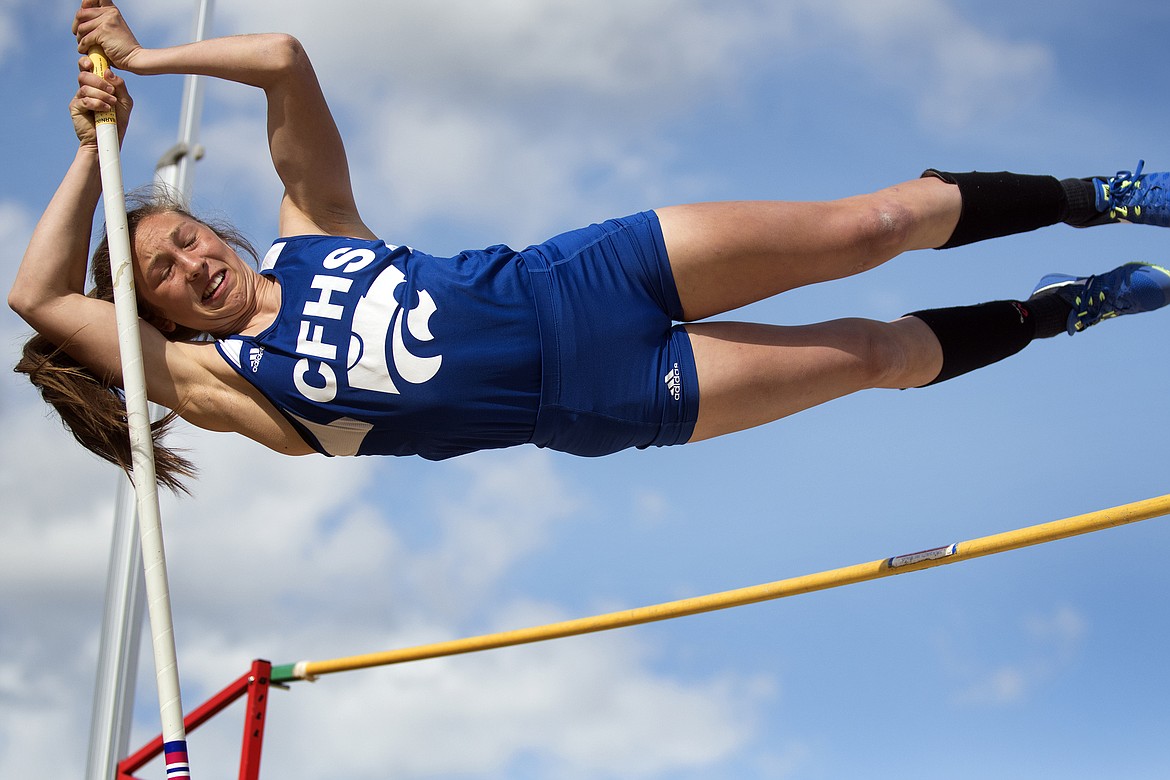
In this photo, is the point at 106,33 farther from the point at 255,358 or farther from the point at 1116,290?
the point at 1116,290

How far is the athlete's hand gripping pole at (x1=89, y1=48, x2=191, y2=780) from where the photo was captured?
1.91m

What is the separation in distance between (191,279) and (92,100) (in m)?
0.42

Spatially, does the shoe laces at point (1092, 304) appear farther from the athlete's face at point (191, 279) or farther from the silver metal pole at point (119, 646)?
the silver metal pole at point (119, 646)

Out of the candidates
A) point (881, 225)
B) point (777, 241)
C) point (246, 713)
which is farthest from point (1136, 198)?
point (246, 713)

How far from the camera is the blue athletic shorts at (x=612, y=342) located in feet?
6.34

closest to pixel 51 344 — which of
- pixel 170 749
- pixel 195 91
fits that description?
pixel 170 749

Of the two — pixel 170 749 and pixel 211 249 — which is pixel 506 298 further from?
pixel 170 749

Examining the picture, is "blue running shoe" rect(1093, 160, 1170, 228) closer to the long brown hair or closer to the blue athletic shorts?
the blue athletic shorts

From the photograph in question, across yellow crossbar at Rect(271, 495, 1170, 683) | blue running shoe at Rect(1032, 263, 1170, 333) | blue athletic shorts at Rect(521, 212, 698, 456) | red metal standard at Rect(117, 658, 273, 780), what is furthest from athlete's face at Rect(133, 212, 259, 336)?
blue running shoe at Rect(1032, 263, 1170, 333)

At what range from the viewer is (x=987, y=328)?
7.80ft

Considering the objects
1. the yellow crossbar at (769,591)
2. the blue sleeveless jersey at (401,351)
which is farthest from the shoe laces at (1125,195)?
the blue sleeveless jersey at (401,351)

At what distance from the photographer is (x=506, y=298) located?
1.93 m

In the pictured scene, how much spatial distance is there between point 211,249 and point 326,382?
0.38m

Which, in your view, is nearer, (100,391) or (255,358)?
(255,358)
